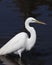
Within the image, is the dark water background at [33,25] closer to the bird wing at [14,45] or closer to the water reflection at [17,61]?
the water reflection at [17,61]

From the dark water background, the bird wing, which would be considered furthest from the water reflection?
the bird wing

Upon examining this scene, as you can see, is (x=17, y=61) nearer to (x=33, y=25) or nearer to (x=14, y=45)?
(x=14, y=45)

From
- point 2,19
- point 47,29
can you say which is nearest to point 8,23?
point 2,19

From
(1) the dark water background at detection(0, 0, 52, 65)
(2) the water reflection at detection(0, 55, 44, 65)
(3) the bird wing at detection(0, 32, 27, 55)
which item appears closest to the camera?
(2) the water reflection at detection(0, 55, 44, 65)

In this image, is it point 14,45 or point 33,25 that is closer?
point 14,45

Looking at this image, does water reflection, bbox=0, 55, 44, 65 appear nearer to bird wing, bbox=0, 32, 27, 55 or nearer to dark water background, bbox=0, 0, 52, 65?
dark water background, bbox=0, 0, 52, 65

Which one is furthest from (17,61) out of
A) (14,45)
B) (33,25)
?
(33,25)

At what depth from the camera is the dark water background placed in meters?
12.0

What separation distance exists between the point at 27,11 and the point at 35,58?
501 cm

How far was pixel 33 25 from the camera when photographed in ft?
48.0

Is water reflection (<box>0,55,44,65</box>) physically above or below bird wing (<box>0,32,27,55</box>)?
below

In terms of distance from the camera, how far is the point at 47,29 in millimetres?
14039

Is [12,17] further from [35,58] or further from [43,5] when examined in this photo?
[35,58]

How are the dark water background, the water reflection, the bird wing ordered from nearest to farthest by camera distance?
the water reflection
the bird wing
the dark water background
